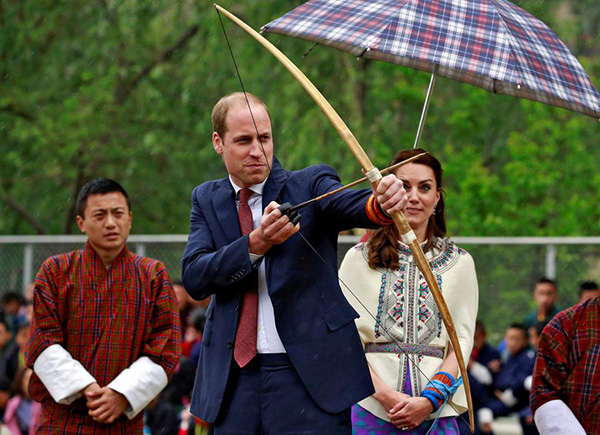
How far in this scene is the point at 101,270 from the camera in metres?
5.32

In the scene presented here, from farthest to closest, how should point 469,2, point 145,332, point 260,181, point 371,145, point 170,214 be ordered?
point 170,214, point 371,145, point 145,332, point 469,2, point 260,181

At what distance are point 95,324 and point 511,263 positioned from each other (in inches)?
235

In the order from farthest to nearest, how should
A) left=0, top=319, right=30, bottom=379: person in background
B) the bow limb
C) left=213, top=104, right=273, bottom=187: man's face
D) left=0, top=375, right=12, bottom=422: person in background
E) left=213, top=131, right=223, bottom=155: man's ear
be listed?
1. left=0, top=319, right=30, bottom=379: person in background
2. left=0, top=375, right=12, bottom=422: person in background
3. left=213, top=131, right=223, bottom=155: man's ear
4. left=213, top=104, right=273, bottom=187: man's face
5. the bow limb

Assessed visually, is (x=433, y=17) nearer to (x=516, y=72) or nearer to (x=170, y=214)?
(x=516, y=72)

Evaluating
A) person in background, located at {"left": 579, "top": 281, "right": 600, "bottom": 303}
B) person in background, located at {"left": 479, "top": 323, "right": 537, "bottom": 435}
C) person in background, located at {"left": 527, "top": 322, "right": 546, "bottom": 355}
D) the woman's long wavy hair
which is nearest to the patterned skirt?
the woman's long wavy hair

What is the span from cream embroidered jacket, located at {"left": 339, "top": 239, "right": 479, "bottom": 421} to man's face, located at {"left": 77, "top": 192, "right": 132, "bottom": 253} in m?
1.15

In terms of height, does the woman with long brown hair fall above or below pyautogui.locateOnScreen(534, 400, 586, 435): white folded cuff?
above

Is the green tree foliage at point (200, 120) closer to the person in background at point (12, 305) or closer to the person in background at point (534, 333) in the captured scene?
the person in background at point (12, 305)

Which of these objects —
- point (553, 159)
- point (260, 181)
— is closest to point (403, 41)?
point (260, 181)

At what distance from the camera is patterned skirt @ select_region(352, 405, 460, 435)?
4.67 m

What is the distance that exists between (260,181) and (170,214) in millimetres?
15056

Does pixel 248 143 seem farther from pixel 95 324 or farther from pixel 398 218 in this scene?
pixel 95 324

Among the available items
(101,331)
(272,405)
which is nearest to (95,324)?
(101,331)

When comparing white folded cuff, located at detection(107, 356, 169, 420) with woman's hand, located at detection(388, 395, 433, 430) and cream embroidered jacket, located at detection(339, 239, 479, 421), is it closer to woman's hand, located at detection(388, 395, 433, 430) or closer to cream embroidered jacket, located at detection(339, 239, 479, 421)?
cream embroidered jacket, located at detection(339, 239, 479, 421)
